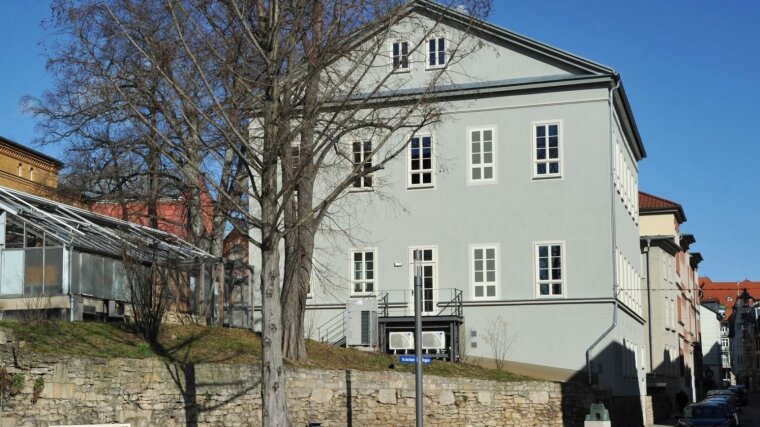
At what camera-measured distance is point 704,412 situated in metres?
34.4

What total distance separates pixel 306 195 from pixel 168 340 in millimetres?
6019

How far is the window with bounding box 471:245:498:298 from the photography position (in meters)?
39.0

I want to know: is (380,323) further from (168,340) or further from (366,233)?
(168,340)

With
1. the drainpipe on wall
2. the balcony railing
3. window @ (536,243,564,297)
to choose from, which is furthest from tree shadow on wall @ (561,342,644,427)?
the drainpipe on wall

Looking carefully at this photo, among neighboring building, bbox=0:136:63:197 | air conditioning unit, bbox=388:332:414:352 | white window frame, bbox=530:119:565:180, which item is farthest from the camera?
neighboring building, bbox=0:136:63:197

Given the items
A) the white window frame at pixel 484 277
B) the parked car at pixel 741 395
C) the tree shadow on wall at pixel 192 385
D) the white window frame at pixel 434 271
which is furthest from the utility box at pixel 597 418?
the parked car at pixel 741 395

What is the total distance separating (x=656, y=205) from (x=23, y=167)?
40.0 metres

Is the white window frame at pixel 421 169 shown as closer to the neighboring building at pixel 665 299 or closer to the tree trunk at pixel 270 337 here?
the neighboring building at pixel 665 299

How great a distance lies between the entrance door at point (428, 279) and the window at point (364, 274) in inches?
63.5

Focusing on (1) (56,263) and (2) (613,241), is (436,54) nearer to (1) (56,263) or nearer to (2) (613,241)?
(2) (613,241)

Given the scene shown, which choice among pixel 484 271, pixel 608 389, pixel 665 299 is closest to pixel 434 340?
pixel 484 271

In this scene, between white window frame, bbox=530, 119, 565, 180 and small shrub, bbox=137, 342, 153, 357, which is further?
white window frame, bbox=530, 119, 565, 180

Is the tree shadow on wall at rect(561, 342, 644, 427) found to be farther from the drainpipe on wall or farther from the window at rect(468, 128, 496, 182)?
the drainpipe on wall

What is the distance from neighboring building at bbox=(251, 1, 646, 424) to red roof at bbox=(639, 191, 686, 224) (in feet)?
95.6
